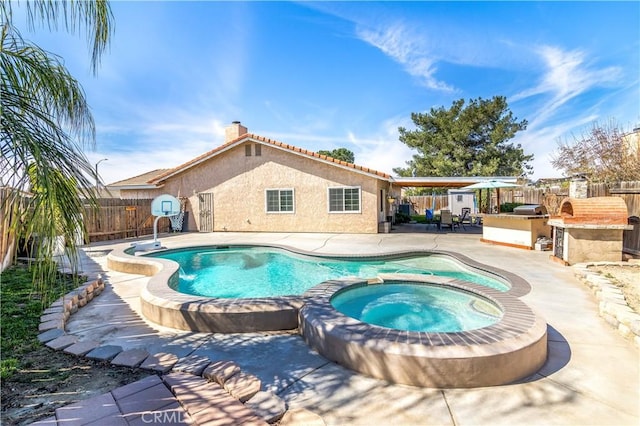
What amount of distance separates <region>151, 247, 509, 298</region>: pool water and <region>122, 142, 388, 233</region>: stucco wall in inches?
207

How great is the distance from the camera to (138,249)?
11.7 metres

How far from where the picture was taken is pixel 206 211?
61.1 ft

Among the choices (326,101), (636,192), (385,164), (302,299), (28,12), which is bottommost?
(302,299)

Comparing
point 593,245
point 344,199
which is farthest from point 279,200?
point 593,245

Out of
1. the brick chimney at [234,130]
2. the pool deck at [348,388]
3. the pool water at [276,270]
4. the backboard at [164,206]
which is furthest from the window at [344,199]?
the pool deck at [348,388]

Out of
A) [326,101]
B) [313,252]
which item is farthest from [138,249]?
[326,101]

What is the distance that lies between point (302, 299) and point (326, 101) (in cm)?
1958

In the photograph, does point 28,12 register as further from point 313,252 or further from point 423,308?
point 313,252

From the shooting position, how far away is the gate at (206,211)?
18.6 m

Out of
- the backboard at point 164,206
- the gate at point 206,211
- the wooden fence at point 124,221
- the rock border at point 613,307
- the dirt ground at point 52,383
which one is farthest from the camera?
the gate at point 206,211

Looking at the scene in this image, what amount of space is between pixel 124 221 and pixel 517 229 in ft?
57.3

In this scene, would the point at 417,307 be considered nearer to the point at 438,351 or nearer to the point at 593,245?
the point at 438,351

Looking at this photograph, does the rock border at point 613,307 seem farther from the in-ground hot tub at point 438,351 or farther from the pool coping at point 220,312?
the pool coping at point 220,312

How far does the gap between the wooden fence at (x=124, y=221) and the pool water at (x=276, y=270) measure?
5452mm
